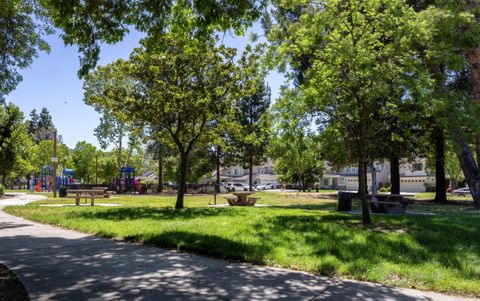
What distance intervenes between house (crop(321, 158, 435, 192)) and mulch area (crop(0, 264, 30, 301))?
58.7 m

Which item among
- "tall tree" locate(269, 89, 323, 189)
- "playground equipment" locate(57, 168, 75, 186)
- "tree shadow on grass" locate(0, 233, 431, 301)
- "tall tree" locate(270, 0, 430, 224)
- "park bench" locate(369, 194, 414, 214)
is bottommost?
"tree shadow on grass" locate(0, 233, 431, 301)

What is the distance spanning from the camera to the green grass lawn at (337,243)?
6527 millimetres

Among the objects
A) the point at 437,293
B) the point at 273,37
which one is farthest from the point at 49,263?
the point at 273,37

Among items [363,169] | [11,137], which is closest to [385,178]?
[11,137]

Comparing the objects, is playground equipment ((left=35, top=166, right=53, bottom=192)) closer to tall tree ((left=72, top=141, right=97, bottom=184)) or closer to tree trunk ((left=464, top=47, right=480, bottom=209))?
tall tree ((left=72, top=141, right=97, bottom=184))

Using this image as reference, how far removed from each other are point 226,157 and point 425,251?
4559 centimetres

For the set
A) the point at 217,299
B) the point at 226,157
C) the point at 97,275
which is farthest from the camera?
the point at 226,157

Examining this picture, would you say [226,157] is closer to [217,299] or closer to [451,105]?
[451,105]

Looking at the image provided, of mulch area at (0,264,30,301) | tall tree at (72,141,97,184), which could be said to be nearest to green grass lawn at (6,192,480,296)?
mulch area at (0,264,30,301)

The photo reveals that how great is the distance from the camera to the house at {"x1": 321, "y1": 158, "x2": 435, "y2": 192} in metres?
69.8

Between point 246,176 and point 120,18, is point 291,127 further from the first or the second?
point 246,176

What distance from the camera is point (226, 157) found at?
53.3 metres

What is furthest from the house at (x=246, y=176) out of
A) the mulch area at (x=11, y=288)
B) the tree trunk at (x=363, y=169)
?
the mulch area at (x=11, y=288)

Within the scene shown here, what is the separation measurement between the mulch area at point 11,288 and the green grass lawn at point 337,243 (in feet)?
10.5
